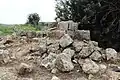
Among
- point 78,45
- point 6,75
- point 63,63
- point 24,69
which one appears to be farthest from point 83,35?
point 6,75

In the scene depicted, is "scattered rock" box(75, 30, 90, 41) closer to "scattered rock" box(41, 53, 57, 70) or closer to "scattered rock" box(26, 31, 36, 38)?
"scattered rock" box(41, 53, 57, 70)

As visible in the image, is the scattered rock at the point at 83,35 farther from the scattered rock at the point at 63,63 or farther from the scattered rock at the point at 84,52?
the scattered rock at the point at 63,63

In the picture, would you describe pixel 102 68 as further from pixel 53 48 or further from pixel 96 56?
pixel 53 48

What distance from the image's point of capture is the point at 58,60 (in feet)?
16.0

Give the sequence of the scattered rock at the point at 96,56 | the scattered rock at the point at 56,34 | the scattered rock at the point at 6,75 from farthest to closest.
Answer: the scattered rock at the point at 56,34, the scattered rock at the point at 96,56, the scattered rock at the point at 6,75

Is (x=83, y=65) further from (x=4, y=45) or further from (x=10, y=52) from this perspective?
(x=4, y=45)

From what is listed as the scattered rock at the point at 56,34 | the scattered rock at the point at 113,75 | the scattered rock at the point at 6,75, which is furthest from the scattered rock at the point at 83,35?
the scattered rock at the point at 6,75

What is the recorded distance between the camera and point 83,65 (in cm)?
500

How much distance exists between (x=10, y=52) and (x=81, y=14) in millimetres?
2225

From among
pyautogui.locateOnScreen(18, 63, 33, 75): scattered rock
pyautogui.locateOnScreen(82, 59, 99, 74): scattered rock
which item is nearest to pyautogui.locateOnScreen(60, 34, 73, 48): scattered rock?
pyautogui.locateOnScreen(82, 59, 99, 74): scattered rock

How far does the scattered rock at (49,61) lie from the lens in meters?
5.03

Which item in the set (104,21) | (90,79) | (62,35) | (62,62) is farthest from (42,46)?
(104,21)

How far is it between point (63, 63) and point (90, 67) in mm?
494

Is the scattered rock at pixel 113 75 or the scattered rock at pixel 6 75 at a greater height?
the scattered rock at pixel 6 75
